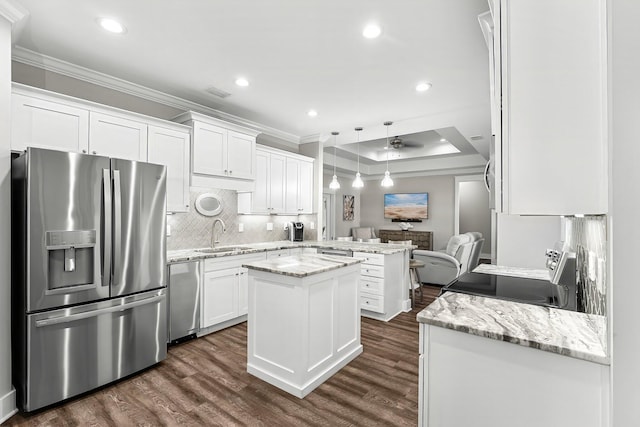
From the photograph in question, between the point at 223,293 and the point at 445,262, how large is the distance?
3726 millimetres

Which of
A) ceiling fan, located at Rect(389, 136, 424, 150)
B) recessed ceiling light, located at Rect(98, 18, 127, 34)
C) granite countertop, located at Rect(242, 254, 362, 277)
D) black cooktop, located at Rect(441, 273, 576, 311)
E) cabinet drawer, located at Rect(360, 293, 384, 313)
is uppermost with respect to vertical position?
ceiling fan, located at Rect(389, 136, 424, 150)

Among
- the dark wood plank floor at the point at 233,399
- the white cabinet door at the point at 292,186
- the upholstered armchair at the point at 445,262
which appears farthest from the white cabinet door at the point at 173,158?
the upholstered armchair at the point at 445,262

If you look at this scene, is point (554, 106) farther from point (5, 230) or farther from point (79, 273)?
point (5, 230)

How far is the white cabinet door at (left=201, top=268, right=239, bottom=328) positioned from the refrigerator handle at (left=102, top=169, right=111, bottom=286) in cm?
107

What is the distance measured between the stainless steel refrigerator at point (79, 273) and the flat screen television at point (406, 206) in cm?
747

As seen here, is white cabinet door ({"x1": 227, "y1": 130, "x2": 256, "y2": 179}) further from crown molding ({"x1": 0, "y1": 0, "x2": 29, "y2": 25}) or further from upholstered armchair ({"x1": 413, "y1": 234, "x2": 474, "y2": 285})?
upholstered armchair ({"x1": 413, "y1": 234, "x2": 474, "y2": 285})

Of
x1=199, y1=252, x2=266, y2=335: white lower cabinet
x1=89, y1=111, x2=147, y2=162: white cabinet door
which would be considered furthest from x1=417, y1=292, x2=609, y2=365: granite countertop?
x1=89, y1=111, x2=147, y2=162: white cabinet door

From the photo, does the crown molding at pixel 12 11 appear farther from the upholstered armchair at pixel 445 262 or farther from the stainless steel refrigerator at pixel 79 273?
the upholstered armchair at pixel 445 262

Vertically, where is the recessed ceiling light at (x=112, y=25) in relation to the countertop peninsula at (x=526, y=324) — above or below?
above

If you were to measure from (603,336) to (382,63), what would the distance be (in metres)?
2.51

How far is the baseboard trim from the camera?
6.31 ft

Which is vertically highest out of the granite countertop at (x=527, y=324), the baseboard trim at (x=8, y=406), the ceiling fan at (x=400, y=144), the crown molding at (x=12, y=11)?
the ceiling fan at (x=400, y=144)

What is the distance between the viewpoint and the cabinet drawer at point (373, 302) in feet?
12.3

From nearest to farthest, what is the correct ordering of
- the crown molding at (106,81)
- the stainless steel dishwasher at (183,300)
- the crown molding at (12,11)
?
the crown molding at (12,11) → the crown molding at (106,81) → the stainless steel dishwasher at (183,300)
